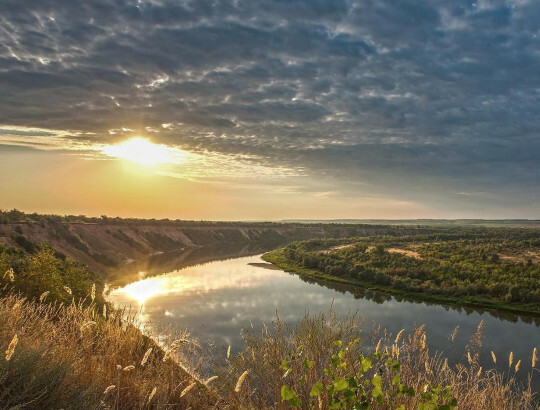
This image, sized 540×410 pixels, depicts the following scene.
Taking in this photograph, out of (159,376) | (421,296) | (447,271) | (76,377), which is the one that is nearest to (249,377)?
(159,376)

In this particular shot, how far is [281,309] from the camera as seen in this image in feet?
110

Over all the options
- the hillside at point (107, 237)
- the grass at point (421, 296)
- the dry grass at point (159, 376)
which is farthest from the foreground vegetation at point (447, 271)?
the dry grass at point (159, 376)

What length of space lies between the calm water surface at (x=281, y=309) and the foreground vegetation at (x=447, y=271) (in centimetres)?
364

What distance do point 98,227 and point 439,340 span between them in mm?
64820

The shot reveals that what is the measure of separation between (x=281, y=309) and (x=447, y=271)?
2635 cm

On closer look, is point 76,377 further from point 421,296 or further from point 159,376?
point 421,296

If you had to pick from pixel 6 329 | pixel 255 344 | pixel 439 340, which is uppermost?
pixel 6 329

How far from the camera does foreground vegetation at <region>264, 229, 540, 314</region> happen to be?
38.9 m

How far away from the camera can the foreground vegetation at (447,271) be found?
38906mm

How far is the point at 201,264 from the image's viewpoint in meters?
63.2

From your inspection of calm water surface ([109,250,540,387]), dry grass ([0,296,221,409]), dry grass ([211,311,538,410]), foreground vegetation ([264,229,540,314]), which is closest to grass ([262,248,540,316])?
foreground vegetation ([264,229,540,314])

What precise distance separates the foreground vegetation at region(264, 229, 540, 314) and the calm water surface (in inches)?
143

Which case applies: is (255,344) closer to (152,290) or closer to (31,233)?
(152,290)

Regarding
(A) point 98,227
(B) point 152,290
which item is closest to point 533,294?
(B) point 152,290
